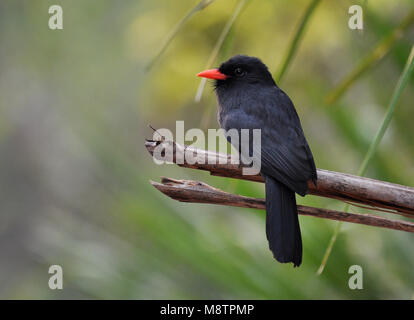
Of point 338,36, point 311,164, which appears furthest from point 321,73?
point 311,164

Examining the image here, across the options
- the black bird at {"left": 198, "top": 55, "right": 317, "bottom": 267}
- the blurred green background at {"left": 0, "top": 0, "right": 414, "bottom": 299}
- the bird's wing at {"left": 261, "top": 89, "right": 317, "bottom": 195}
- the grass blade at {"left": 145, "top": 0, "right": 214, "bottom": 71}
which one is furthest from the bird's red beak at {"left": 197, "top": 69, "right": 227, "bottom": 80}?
the grass blade at {"left": 145, "top": 0, "right": 214, "bottom": 71}

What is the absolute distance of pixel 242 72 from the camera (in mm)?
3570

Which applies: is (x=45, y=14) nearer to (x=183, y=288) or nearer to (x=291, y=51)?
(x=183, y=288)

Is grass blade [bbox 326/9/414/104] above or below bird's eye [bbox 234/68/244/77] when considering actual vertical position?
below

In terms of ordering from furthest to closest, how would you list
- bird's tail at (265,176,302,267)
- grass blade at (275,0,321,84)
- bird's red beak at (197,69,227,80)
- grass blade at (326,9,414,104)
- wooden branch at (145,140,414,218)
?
bird's red beak at (197,69,227,80), bird's tail at (265,176,302,267), grass blade at (326,9,414,104), wooden branch at (145,140,414,218), grass blade at (275,0,321,84)

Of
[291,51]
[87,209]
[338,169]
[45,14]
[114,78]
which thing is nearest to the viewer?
[291,51]

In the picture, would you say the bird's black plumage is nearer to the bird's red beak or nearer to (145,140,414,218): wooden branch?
the bird's red beak

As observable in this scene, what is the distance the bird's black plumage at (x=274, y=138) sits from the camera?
270 centimetres

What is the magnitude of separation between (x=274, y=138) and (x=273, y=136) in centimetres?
2

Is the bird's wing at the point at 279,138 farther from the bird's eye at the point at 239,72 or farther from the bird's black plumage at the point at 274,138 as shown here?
the bird's eye at the point at 239,72

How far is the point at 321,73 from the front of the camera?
20.2 ft

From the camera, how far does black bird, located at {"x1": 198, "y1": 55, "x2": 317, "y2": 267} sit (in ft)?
8.87

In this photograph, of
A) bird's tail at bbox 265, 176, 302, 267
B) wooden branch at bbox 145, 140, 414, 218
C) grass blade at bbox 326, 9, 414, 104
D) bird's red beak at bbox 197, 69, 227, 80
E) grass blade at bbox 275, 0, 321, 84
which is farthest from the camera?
bird's red beak at bbox 197, 69, 227, 80
